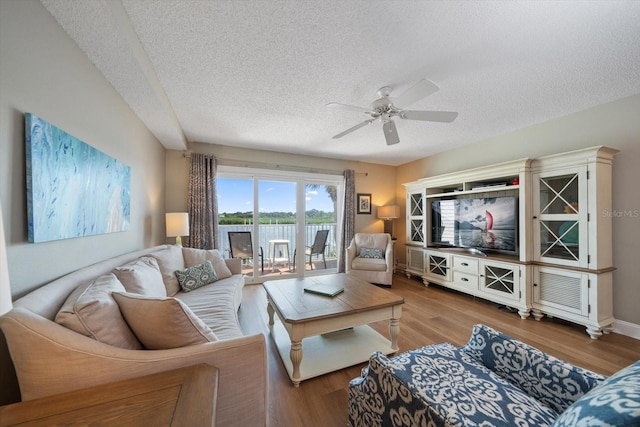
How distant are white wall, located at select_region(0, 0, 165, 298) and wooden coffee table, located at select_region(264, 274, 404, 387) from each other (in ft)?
4.43

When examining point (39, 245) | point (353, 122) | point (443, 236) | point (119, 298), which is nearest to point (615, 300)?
point (443, 236)

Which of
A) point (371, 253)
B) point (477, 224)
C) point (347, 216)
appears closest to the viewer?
point (477, 224)

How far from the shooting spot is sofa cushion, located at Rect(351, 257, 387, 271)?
3.97 m

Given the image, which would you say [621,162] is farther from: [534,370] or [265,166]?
[265,166]

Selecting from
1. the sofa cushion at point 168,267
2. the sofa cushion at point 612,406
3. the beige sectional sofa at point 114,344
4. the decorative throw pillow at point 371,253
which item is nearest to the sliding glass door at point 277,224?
the decorative throw pillow at point 371,253

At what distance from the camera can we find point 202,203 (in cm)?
368

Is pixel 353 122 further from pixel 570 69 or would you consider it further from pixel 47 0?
pixel 47 0

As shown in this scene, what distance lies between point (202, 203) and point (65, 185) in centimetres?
240

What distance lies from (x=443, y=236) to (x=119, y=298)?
4158mm

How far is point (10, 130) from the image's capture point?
3.28 feet

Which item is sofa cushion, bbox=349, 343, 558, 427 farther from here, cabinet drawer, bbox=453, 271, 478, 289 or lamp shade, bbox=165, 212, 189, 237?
lamp shade, bbox=165, 212, 189, 237

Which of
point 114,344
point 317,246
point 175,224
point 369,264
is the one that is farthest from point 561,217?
point 175,224

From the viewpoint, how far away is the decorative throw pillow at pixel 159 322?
1012 mm

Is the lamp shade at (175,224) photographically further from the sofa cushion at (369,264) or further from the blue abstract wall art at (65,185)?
the sofa cushion at (369,264)
